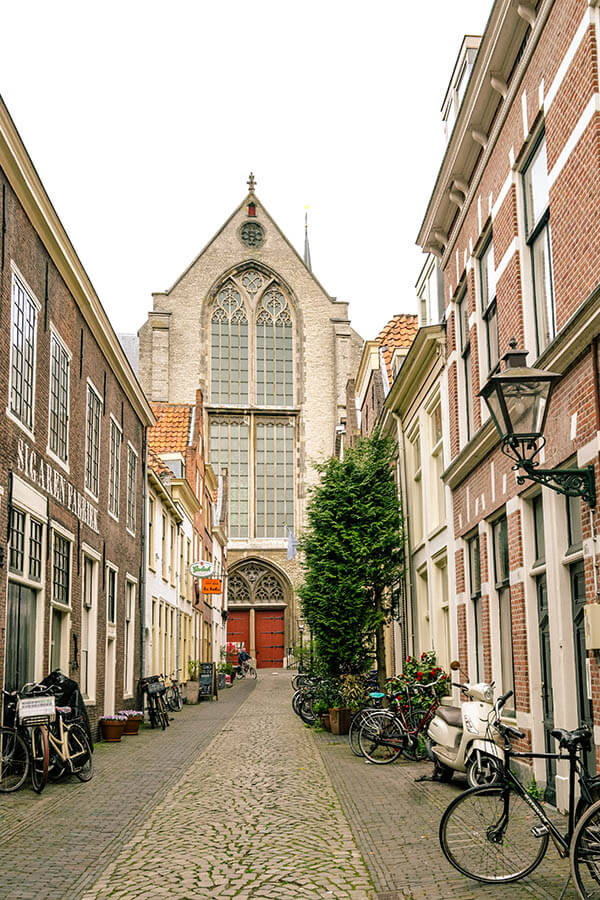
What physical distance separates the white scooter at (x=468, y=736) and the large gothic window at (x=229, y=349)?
4234 cm

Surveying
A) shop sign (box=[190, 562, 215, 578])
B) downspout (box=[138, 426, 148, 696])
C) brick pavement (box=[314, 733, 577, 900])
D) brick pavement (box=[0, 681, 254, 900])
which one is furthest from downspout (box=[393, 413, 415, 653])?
shop sign (box=[190, 562, 215, 578])

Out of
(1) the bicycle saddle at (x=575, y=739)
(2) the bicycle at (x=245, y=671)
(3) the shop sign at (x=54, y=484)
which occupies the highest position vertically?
(3) the shop sign at (x=54, y=484)

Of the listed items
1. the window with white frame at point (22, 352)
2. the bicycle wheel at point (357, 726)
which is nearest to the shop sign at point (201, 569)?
the bicycle wheel at point (357, 726)

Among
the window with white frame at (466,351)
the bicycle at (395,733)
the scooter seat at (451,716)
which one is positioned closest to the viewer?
the scooter seat at (451,716)

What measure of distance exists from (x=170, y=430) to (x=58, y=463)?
20.8 m

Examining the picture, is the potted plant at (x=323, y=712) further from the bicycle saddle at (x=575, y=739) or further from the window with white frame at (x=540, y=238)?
the bicycle saddle at (x=575, y=739)

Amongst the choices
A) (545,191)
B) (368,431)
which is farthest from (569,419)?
(368,431)

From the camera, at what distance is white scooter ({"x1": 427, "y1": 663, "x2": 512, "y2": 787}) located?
9.81 meters

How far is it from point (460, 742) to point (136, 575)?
41.6ft

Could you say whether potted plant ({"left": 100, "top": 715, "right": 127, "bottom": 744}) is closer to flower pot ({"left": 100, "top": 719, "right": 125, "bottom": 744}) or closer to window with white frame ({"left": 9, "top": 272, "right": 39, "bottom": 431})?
flower pot ({"left": 100, "top": 719, "right": 125, "bottom": 744})

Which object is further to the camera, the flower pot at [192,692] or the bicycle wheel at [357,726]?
the flower pot at [192,692]

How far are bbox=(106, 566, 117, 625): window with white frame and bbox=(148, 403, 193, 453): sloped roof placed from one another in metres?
13.6

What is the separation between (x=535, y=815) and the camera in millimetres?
6273

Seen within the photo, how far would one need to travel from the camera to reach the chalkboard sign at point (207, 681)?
1172 inches
